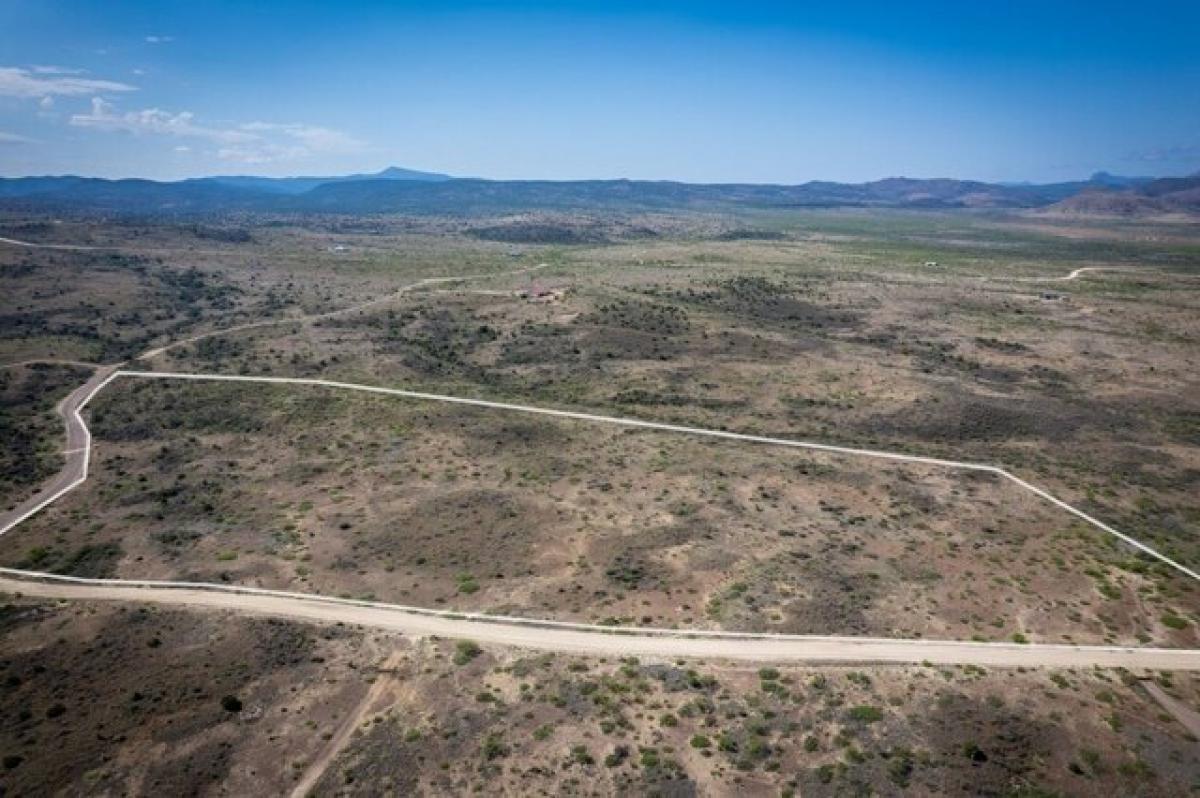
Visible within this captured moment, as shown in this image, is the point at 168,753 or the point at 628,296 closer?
the point at 168,753

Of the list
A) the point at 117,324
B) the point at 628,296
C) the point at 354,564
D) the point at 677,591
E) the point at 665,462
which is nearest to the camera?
the point at 677,591

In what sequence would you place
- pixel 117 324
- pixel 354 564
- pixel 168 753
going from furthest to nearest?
pixel 117 324 < pixel 354 564 < pixel 168 753

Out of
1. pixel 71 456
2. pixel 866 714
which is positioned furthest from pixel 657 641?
pixel 71 456

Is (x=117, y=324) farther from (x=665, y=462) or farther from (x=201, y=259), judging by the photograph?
(x=665, y=462)

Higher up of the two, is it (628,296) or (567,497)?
(628,296)

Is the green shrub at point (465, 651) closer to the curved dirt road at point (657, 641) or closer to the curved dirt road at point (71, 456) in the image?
the curved dirt road at point (657, 641)

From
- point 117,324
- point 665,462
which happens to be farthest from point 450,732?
point 117,324
